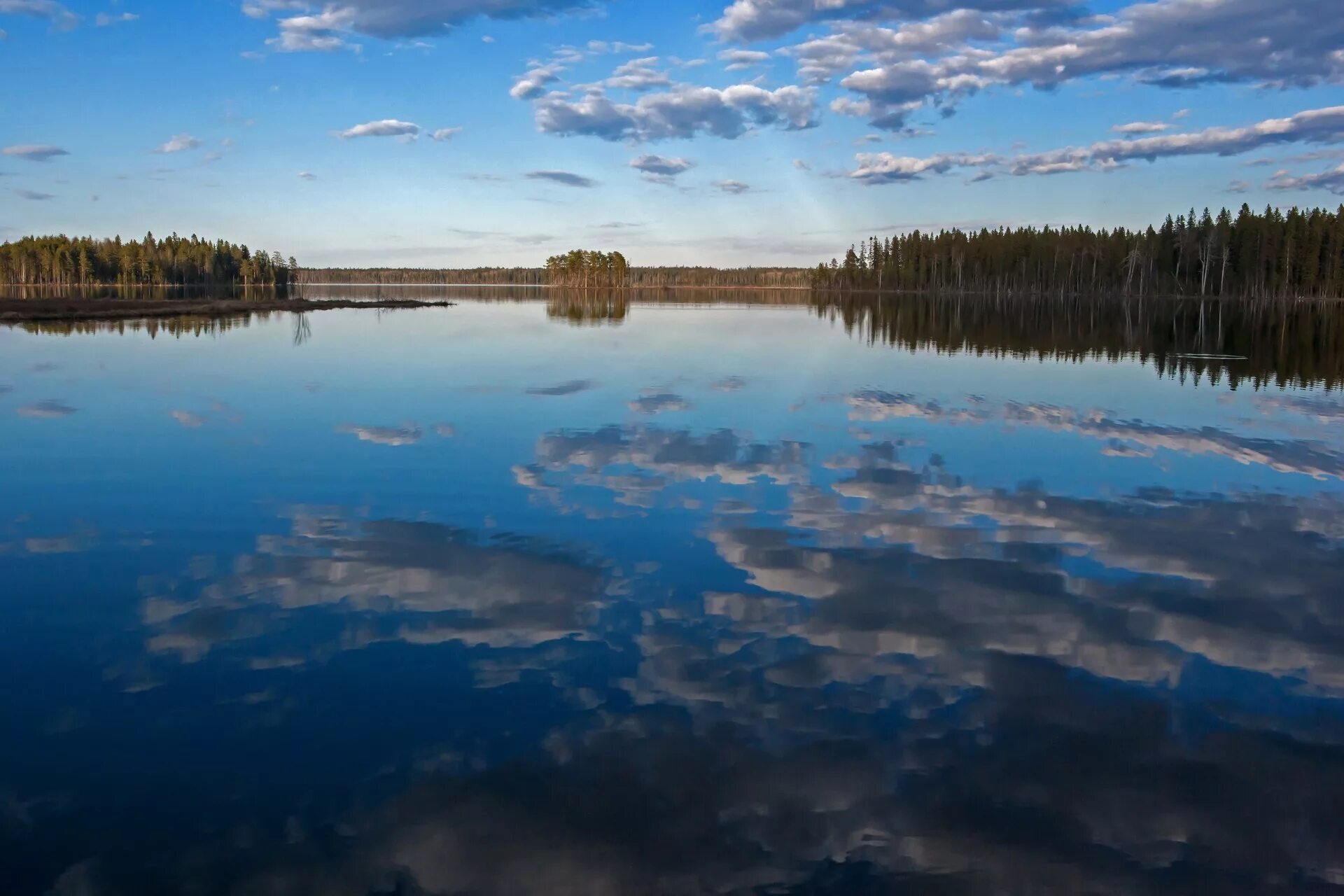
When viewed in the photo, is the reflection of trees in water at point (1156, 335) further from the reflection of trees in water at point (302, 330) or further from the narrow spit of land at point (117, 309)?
the narrow spit of land at point (117, 309)

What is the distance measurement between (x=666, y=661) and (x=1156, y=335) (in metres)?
65.6

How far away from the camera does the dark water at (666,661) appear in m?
6.17

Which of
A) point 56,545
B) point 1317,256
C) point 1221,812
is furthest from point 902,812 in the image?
point 1317,256

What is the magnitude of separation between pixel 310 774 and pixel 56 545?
8.11 m

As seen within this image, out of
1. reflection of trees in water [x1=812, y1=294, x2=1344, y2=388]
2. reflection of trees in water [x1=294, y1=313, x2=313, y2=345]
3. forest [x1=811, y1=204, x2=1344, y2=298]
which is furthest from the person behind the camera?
forest [x1=811, y1=204, x2=1344, y2=298]

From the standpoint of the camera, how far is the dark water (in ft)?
20.2

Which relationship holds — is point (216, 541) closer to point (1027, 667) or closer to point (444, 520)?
point (444, 520)

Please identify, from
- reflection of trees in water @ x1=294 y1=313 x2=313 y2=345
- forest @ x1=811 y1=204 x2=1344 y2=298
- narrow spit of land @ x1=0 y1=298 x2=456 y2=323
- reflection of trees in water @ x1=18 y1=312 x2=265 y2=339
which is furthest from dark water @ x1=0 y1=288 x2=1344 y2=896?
forest @ x1=811 y1=204 x2=1344 y2=298

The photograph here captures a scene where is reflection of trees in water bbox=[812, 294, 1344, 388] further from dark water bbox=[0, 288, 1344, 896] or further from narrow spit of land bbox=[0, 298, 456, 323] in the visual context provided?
narrow spit of land bbox=[0, 298, 456, 323]

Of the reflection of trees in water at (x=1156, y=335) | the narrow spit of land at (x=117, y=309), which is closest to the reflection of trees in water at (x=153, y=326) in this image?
the narrow spit of land at (x=117, y=309)

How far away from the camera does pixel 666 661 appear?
8984mm

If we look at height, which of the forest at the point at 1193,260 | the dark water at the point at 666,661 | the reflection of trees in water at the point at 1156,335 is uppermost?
the forest at the point at 1193,260

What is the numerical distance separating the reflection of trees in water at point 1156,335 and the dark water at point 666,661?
64.5 feet

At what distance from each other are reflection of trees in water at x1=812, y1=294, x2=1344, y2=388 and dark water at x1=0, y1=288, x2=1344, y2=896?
19.7 meters
